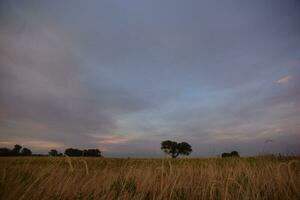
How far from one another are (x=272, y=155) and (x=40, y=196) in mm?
11824

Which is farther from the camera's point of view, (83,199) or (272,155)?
(272,155)

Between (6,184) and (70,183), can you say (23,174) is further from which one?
(6,184)

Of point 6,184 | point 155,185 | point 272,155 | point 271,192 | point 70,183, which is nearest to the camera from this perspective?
point 6,184

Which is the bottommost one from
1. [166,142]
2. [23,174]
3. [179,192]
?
[179,192]

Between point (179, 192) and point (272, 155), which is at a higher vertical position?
point (272, 155)

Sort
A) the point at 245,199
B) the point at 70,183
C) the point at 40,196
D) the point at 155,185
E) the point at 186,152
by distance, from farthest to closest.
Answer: the point at 186,152
the point at 155,185
the point at 70,183
the point at 245,199
the point at 40,196

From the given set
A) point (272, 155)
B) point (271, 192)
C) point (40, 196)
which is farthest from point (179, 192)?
point (272, 155)

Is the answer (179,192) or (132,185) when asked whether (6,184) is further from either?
(179,192)

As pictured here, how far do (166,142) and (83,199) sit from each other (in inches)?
3029

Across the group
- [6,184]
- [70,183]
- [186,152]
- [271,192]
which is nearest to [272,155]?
[271,192]

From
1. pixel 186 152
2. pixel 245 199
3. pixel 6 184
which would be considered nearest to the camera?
pixel 6 184

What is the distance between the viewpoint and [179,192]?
405 cm

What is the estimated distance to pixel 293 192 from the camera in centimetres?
368

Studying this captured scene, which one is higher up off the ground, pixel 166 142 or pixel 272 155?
pixel 166 142
